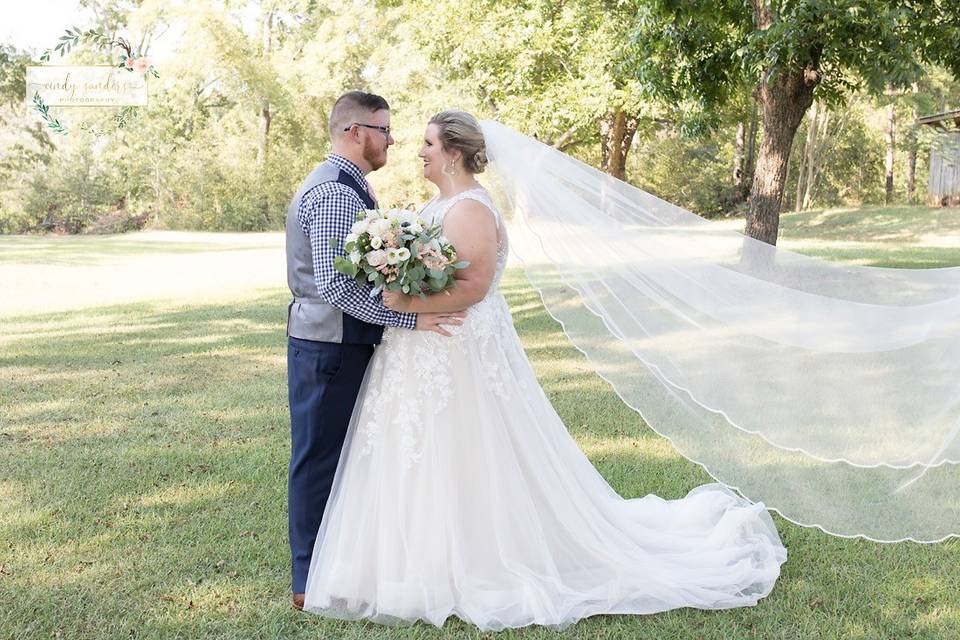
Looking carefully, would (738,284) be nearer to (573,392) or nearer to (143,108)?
(573,392)

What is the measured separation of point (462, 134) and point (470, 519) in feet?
5.69

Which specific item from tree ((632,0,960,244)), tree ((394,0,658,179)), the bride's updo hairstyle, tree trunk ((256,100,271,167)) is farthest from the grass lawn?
tree trunk ((256,100,271,167))

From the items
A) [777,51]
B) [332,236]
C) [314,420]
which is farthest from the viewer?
[777,51]

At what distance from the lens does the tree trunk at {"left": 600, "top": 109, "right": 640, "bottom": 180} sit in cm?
2328

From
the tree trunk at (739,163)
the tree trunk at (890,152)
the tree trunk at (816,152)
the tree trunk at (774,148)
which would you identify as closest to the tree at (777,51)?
the tree trunk at (774,148)

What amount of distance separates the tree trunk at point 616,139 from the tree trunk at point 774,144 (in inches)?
456

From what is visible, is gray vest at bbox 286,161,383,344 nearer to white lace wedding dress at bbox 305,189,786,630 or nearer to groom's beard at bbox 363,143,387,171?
groom's beard at bbox 363,143,387,171

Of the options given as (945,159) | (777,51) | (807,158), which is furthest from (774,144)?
(807,158)

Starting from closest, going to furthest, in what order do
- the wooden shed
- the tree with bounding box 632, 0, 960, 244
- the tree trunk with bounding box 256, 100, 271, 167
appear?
the tree with bounding box 632, 0, 960, 244
the wooden shed
the tree trunk with bounding box 256, 100, 271, 167

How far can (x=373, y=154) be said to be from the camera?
396cm

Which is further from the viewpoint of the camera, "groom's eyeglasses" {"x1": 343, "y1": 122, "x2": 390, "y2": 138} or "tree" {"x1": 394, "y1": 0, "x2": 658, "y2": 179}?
"tree" {"x1": 394, "y1": 0, "x2": 658, "y2": 179}

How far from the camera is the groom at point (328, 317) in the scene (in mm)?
3742

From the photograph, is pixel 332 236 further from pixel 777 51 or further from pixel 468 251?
pixel 777 51

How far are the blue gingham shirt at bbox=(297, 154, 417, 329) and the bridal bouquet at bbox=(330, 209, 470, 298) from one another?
0.22 feet
